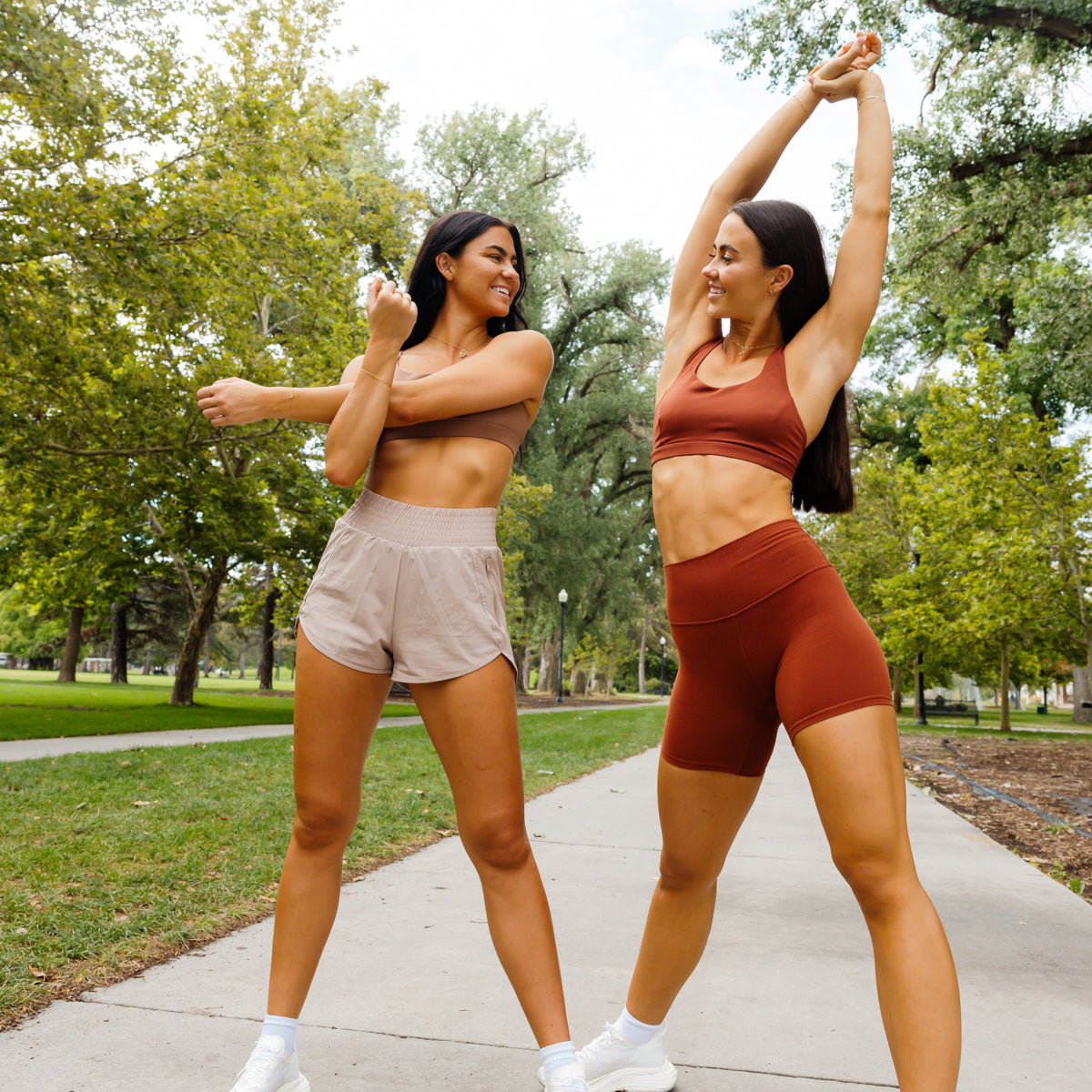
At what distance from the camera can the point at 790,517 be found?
2.12 meters

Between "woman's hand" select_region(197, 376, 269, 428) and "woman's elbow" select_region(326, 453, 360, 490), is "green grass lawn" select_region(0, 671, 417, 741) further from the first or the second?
"woman's elbow" select_region(326, 453, 360, 490)

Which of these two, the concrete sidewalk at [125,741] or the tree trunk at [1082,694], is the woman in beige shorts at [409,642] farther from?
the tree trunk at [1082,694]

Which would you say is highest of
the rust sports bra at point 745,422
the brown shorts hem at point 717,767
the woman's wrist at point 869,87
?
the woman's wrist at point 869,87

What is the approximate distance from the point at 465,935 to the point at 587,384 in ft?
93.3

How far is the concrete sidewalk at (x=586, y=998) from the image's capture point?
2.39m

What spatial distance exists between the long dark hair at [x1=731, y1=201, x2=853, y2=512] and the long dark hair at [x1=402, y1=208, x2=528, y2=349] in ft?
2.07

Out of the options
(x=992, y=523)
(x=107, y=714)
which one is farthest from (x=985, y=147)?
(x=107, y=714)

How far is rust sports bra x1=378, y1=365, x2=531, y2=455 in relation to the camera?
230 centimetres

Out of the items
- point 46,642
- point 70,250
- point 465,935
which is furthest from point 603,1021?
point 46,642

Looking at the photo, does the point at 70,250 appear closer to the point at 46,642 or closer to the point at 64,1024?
the point at 64,1024

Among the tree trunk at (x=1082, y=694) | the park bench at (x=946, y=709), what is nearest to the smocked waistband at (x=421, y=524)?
the park bench at (x=946, y=709)

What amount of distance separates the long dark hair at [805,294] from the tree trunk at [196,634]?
17133 mm

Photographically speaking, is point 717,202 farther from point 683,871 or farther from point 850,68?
point 683,871

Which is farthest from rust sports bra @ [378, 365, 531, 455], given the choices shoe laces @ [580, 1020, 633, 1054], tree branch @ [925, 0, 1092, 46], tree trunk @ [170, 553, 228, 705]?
tree trunk @ [170, 553, 228, 705]
